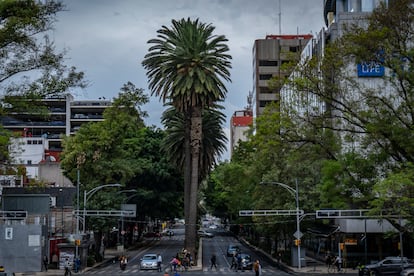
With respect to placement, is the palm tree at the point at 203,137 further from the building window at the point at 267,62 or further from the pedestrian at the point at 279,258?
the building window at the point at 267,62

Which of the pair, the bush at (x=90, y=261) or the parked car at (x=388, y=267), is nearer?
the parked car at (x=388, y=267)

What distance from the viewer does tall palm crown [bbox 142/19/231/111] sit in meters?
63.7

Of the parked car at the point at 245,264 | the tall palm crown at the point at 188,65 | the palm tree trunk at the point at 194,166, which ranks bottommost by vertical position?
the parked car at the point at 245,264

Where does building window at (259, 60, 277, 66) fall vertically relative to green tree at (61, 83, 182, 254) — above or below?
above

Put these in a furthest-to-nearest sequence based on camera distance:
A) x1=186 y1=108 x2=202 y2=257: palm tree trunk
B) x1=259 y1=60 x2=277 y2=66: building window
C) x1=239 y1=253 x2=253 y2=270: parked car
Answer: x1=259 y1=60 x2=277 y2=66: building window, x1=186 y1=108 x2=202 y2=257: palm tree trunk, x1=239 y1=253 x2=253 y2=270: parked car

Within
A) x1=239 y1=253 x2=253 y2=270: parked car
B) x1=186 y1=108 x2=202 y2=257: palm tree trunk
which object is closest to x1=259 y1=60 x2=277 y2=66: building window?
x1=186 y1=108 x2=202 y2=257: palm tree trunk

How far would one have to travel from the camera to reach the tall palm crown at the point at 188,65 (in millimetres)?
63656

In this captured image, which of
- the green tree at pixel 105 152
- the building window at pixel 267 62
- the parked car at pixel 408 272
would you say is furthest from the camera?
the building window at pixel 267 62

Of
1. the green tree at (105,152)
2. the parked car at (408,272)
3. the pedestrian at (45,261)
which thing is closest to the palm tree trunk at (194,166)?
the green tree at (105,152)

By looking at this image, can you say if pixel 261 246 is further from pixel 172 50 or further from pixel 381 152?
pixel 381 152

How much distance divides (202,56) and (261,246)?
42.0m

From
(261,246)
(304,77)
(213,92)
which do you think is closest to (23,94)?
(304,77)

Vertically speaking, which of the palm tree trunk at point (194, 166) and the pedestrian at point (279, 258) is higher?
the palm tree trunk at point (194, 166)

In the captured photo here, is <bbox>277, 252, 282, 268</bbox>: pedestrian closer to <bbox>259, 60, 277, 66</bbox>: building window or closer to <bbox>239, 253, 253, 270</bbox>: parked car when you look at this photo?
<bbox>239, 253, 253, 270</bbox>: parked car
